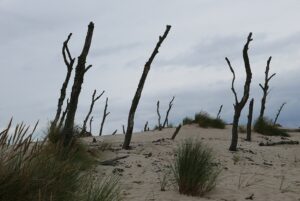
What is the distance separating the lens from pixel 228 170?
37.0 feet

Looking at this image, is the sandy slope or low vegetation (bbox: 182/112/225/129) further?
low vegetation (bbox: 182/112/225/129)

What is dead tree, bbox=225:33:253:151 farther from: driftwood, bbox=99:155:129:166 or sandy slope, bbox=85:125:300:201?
driftwood, bbox=99:155:129:166

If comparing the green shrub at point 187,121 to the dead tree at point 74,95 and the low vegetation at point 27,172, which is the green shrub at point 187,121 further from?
the low vegetation at point 27,172

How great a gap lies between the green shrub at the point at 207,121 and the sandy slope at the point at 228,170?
80.2 inches

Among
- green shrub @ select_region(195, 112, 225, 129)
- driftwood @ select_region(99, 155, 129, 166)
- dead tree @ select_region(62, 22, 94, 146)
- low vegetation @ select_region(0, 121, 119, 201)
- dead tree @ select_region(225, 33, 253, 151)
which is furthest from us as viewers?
green shrub @ select_region(195, 112, 225, 129)

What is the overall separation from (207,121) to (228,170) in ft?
28.5

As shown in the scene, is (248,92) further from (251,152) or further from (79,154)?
(79,154)

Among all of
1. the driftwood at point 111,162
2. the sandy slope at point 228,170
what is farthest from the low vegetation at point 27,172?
the driftwood at point 111,162

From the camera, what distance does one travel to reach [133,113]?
45.9 ft

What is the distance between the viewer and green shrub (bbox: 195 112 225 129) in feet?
65.0

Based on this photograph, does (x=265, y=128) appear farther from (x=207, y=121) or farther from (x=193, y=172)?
(x=193, y=172)

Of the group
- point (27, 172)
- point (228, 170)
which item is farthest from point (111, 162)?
point (27, 172)

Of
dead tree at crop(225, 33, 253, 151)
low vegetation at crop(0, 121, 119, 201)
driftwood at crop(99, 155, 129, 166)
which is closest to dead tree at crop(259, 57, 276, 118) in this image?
dead tree at crop(225, 33, 253, 151)

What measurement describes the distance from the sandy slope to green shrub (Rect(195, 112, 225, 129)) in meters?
A: 2.04
